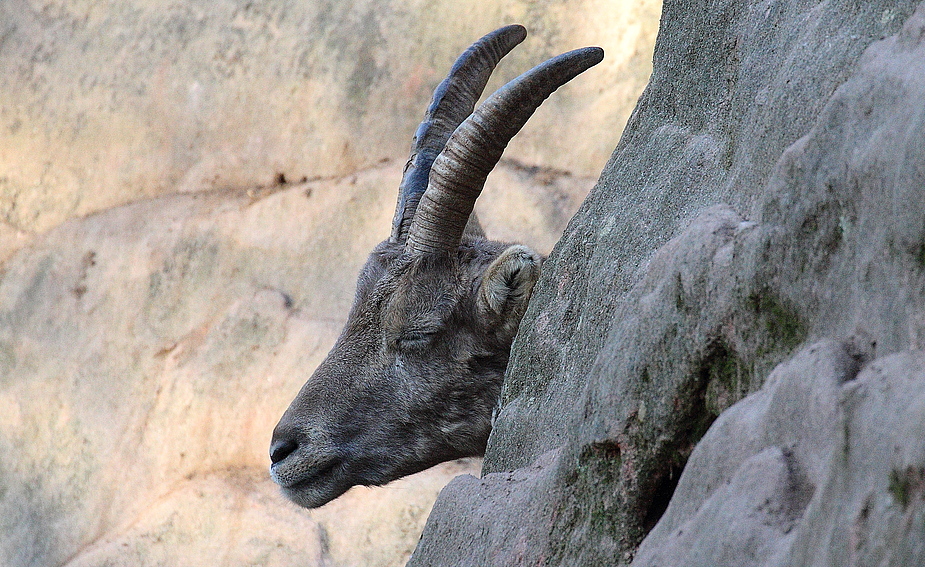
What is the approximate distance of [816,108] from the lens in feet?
7.64

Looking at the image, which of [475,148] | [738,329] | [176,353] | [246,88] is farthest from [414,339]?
[246,88]

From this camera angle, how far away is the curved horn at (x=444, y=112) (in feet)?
16.9

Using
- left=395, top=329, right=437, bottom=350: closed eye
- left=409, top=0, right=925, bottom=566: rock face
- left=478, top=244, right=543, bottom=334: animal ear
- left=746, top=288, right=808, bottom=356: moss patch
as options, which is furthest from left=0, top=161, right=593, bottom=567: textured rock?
left=746, top=288, right=808, bottom=356: moss patch

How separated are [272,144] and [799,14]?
6.54 m

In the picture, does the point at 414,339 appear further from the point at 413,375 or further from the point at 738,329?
the point at 738,329

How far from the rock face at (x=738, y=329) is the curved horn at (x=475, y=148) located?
89 centimetres

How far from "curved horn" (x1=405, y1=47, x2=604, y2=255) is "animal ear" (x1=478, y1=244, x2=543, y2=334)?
0.29 meters

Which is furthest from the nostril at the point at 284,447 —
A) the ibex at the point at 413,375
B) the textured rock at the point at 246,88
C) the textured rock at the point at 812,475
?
the textured rock at the point at 246,88

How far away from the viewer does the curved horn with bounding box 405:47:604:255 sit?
4.37m

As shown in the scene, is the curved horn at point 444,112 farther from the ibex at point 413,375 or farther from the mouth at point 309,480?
the mouth at point 309,480

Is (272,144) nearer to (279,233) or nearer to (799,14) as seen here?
(279,233)


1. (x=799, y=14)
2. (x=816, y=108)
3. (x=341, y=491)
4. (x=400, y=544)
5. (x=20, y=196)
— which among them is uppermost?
(x=799, y=14)

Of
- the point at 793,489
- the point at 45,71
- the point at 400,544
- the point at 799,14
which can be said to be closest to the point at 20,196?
the point at 45,71

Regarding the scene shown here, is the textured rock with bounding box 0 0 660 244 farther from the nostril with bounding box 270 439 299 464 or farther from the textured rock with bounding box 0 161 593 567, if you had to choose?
the nostril with bounding box 270 439 299 464
